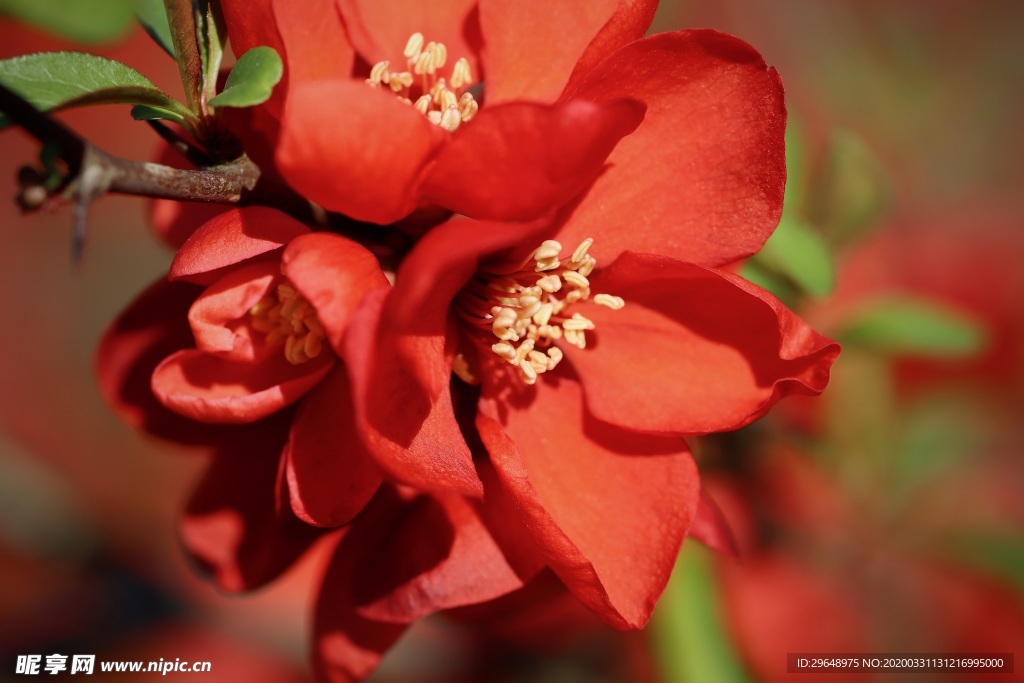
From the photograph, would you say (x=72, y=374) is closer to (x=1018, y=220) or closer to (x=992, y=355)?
(x=992, y=355)

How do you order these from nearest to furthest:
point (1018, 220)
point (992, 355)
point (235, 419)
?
point (235, 419)
point (992, 355)
point (1018, 220)

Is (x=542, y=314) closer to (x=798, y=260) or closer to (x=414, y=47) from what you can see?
(x=414, y=47)

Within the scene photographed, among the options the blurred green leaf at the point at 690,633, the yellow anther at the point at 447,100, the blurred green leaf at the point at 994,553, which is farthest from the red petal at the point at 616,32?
the blurred green leaf at the point at 994,553

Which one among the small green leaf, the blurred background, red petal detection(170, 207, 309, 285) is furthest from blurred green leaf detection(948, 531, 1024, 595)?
the small green leaf

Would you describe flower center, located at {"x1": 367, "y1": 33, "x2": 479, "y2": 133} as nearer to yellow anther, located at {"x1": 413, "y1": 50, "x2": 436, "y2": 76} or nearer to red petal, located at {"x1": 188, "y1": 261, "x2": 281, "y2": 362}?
yellow anther, located at {"x1": 413, "y1": 50, "x2": 436, "y2": 76}

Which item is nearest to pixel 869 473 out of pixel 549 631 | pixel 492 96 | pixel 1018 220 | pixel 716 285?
pixel 549 631

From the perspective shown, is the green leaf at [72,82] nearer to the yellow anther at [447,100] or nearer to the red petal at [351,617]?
the yellow anther at [447,100]

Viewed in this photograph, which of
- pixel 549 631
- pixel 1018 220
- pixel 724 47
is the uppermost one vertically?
pixel 724 47

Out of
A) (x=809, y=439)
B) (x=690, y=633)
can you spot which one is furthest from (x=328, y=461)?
(x=809, y=439)
